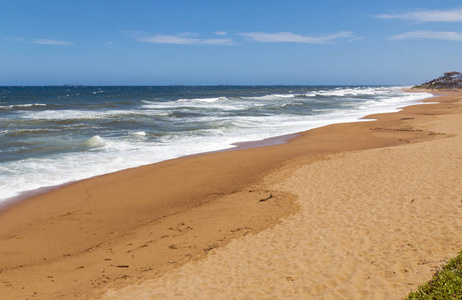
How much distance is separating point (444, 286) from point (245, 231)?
387 centimetres

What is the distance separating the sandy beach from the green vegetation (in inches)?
10.8

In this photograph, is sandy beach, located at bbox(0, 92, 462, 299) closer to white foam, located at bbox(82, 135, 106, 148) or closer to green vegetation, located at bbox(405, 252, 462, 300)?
green vegetation, located at bbox(405, 252, 462, 300)

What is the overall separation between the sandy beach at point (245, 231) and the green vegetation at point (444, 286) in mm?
274

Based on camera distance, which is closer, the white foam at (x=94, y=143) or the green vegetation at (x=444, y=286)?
the green vegetation at (x=444, y=286)

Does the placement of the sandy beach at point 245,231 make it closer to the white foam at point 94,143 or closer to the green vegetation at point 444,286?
the green vegetation at point 444,286

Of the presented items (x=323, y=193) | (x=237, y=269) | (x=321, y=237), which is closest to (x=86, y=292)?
(x=237, y=269)

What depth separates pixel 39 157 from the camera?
51.8 ft

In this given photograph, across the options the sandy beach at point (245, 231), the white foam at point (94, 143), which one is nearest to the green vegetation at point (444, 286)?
the sandy beach at point (245, 231)

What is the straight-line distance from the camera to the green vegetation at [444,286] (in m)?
4.17

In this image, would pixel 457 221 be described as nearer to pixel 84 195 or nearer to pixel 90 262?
pixel 90 262

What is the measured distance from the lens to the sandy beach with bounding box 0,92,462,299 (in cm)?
550

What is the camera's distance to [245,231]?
754 centimetres

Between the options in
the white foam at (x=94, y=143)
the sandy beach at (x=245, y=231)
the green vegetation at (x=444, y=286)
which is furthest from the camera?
the white foam at (x=94, y=143)

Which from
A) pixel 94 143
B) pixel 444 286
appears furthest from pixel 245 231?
pixel 94 143
